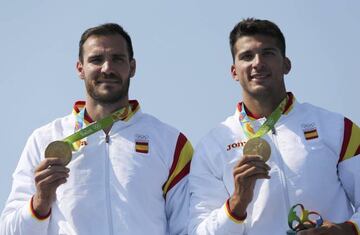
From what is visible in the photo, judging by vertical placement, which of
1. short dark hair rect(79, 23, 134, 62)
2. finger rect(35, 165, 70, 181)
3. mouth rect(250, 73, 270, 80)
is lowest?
finger rect(35, 165, 70, 181)

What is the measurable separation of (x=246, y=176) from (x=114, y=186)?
169 centimetres

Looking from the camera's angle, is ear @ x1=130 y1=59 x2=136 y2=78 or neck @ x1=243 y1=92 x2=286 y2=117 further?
ear @ x1=130 y1=59 x2=136 y2=78

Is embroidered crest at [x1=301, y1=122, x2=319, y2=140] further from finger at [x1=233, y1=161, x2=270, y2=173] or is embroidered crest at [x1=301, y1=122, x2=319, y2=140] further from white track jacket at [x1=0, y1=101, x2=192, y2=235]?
white track jacket at [x1=0, y1=101, x2=192, y2=235]

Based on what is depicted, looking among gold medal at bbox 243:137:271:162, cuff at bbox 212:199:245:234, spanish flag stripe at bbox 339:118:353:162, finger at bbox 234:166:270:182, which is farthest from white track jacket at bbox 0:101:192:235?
spanish flag stripe at bbox 339:118:353:162

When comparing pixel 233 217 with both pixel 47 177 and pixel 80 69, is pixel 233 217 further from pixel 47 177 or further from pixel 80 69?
pixel 80 69

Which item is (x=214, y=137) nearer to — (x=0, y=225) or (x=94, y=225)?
(x=94, y=225)

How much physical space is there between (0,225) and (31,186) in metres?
0.55

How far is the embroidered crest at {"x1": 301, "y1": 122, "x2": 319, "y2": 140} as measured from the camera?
8.66 metres

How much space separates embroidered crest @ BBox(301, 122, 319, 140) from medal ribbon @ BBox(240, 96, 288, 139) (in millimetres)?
315

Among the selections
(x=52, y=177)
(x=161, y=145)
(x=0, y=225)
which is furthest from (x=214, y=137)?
(x=0, y=225)

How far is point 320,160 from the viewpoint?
8.49 metres

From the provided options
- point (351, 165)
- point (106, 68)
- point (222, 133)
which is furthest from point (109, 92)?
point (351, 165)

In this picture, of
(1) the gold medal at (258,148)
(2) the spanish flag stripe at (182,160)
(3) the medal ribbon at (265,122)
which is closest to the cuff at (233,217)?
(1) the gold medal at (258,148)

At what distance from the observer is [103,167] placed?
8852 millimetres
